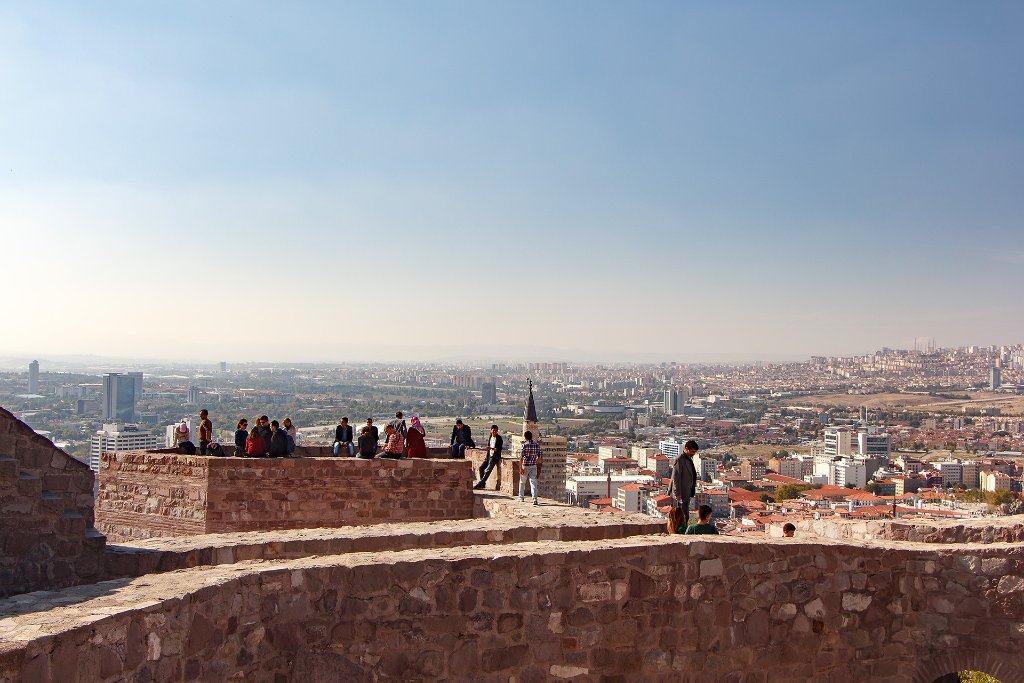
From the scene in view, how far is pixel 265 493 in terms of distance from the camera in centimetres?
885

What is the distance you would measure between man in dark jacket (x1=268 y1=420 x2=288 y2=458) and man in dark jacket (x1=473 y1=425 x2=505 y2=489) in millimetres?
2601

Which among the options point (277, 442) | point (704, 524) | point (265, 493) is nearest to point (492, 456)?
point (277, 442)

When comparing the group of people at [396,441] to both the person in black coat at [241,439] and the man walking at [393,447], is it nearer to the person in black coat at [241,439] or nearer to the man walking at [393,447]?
the man walking at [393,447]

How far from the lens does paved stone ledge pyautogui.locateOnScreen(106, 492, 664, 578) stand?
4500mm

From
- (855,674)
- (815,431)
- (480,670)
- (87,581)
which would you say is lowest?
(815,431)

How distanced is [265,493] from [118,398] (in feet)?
164

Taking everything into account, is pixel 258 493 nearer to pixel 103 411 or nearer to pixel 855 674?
pixel 855 674

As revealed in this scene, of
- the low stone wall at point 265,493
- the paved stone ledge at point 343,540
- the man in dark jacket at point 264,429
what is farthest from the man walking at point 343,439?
the paved stone ledge at point 343,540

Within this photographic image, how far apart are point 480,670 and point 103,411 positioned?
5394 cm

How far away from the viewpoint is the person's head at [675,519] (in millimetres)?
6113

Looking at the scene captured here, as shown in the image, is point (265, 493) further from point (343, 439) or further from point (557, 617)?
point (557, 617)

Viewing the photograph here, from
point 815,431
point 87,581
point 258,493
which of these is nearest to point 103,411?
point 258,493

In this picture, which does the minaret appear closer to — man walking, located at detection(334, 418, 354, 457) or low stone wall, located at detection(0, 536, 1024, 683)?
man walking, located at detection(334, 418, 354, 457)

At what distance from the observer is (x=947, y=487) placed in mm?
53188
